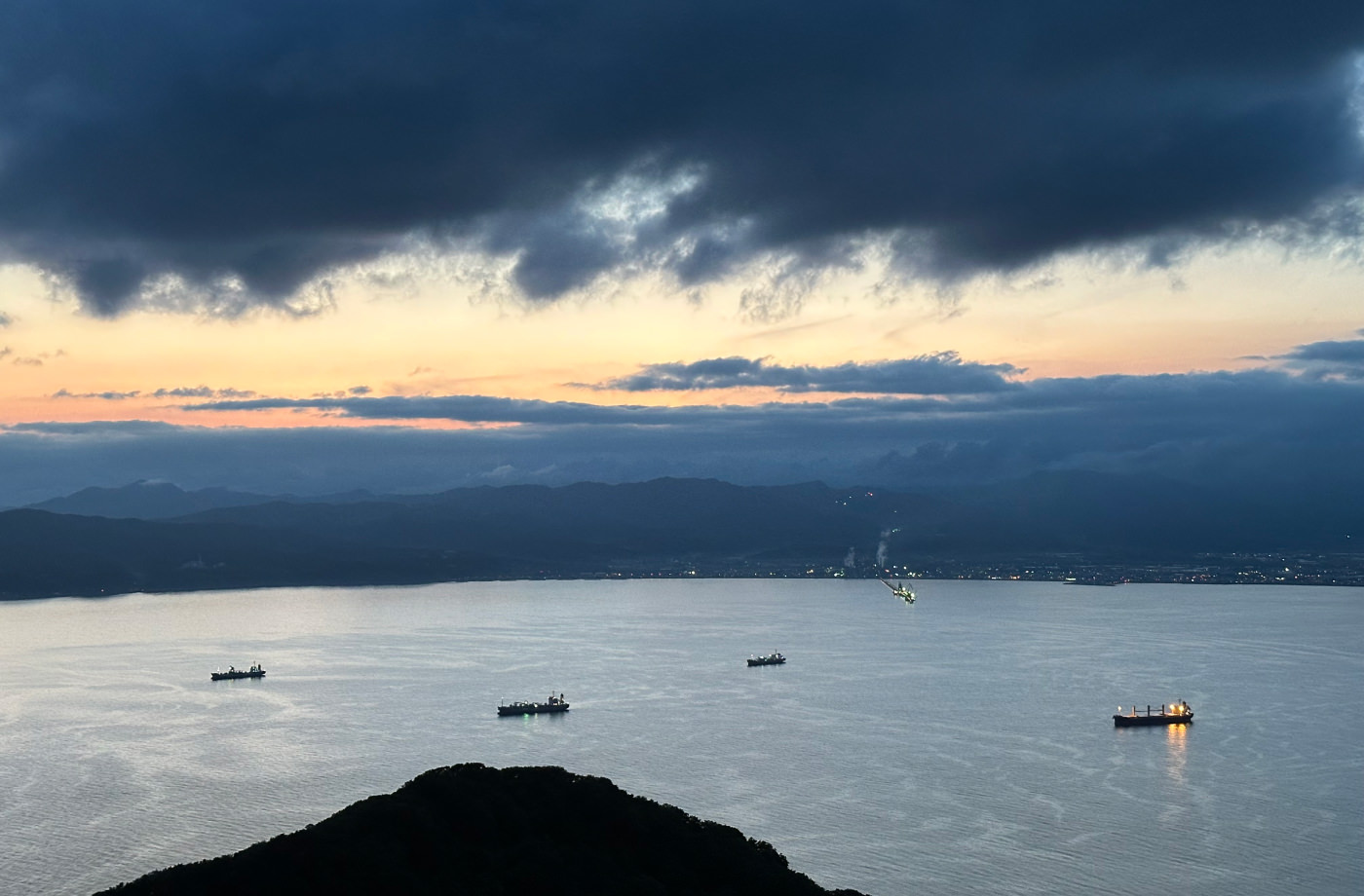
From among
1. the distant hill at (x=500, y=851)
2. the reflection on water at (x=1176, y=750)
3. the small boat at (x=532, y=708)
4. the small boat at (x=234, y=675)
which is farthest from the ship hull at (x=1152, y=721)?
the small boat at (x=234, y=675)

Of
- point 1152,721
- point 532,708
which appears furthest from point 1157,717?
point 532,708

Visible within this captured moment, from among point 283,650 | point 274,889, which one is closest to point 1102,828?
point 274,889

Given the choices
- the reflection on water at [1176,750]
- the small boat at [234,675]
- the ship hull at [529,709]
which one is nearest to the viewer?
the reflection on water at [1176,750]

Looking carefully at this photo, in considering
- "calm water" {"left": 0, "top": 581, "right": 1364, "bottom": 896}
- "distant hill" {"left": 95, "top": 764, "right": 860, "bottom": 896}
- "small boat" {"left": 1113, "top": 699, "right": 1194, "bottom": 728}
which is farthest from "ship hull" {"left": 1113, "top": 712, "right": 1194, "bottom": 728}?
"distant hill" {"left": 95, "top": 764, "right": 860, "bottom": 896}

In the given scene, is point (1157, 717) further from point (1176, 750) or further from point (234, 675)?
point (234, 675)

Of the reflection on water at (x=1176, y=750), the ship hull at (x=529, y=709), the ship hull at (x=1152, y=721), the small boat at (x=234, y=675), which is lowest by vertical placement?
the small boat at (x=234, y=675)

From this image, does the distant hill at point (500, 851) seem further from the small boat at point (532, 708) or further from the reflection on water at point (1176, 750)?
the small boat at point (532, 708)

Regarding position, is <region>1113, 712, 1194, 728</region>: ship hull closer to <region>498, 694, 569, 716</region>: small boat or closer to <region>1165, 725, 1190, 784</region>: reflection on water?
<region>1165, 725, 1190, 784</region>: reflection on water
